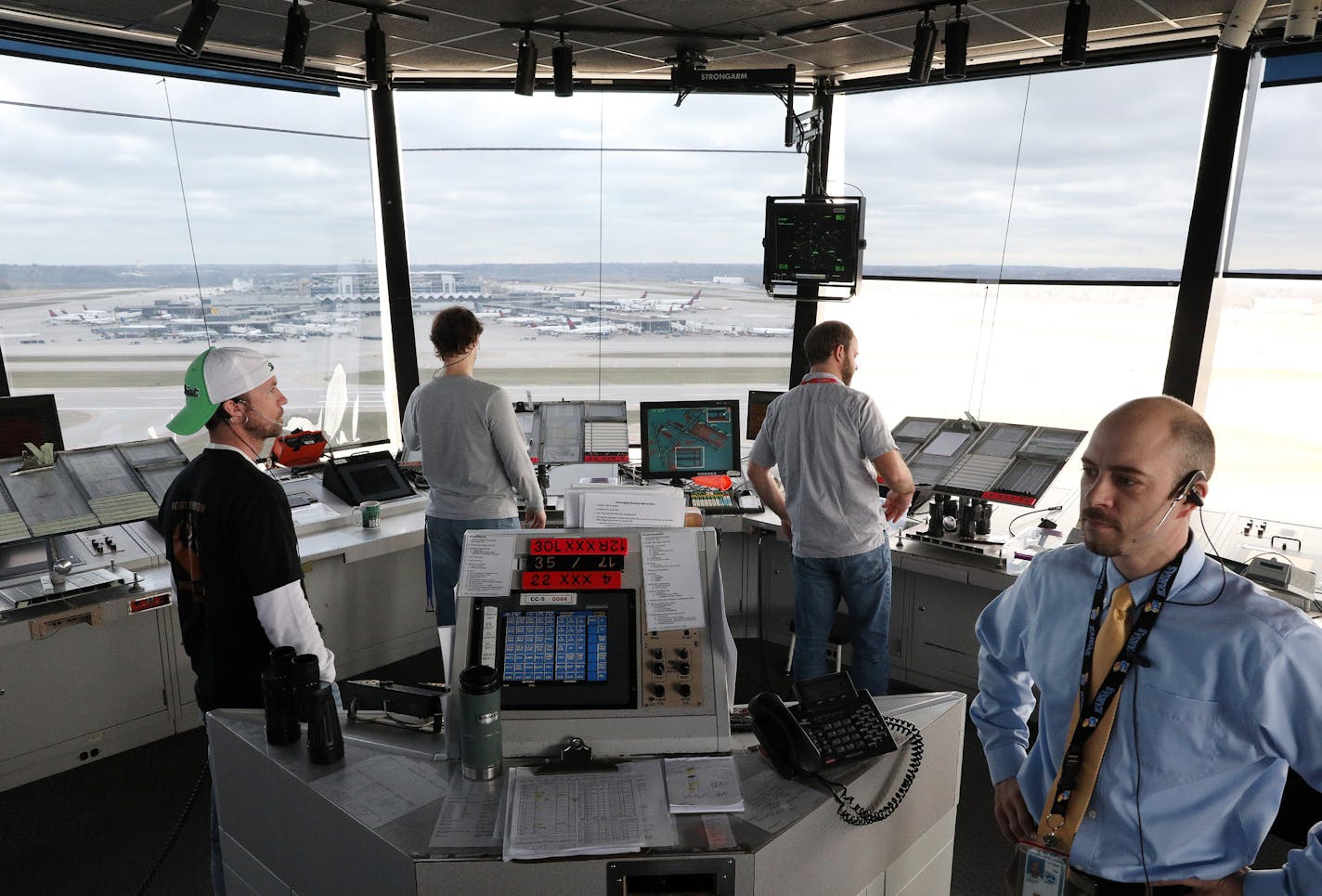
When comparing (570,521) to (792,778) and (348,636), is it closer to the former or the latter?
(792,778)

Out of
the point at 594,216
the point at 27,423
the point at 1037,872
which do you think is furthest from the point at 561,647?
the point at 594,216

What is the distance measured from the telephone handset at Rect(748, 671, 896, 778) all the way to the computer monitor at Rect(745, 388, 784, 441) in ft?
10.6

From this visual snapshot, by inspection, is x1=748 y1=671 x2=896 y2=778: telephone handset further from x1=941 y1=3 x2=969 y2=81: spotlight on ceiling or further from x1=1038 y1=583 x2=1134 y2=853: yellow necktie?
x1=941 y1=3 x2=969 y2=81: spotlight on ceiling

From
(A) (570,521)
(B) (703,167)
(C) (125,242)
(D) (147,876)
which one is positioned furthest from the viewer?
(B) (703,167)

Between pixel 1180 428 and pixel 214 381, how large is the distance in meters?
1.97

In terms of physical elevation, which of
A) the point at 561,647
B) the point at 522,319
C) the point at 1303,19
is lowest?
the point at 561,647

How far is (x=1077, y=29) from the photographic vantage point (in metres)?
3.19

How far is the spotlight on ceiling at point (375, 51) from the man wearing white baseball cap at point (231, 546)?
2.35 m

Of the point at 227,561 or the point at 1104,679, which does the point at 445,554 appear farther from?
the point at 1104,679

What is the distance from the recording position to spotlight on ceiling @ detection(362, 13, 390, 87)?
3732mm

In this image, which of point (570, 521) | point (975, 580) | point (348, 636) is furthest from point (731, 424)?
point (570, 521)

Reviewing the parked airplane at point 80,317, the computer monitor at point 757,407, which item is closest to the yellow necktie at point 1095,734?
the computer monitor at point 757,407

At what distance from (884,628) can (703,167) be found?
128 inches

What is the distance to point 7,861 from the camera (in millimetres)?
2764
